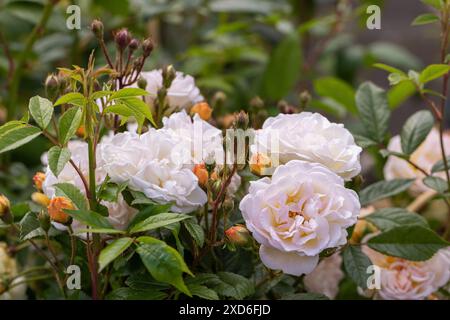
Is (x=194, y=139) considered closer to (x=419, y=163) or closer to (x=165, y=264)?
(x=165, y=264)

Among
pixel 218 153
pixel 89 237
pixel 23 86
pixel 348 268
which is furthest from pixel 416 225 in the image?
pixel 23 86

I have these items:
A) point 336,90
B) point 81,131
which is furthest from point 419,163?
point 81,131

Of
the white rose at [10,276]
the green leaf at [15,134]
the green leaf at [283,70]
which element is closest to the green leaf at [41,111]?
the green leaf at [15,134]

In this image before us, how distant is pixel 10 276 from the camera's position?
74 cm

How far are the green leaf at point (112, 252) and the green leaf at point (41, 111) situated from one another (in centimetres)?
12

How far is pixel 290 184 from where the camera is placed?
56 centimetres

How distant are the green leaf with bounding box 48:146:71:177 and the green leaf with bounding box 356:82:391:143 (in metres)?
0.38

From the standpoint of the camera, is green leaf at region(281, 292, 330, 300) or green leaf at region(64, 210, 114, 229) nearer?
green leaf at region(64, 210, 114, 229)

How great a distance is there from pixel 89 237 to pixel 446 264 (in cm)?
37

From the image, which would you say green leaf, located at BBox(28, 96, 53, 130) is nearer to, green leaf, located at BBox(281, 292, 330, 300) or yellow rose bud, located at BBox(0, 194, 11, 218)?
yellow rose bud, located at BBox(0, 194, 11, 218)

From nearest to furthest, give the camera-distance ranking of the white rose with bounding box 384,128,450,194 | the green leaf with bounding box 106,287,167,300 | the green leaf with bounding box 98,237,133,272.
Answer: the green leaf with bounding box 98,237,133,272 → the green leaf with bounding box 106,287,167,300 → the white rose with bounding box 384,128,450,194

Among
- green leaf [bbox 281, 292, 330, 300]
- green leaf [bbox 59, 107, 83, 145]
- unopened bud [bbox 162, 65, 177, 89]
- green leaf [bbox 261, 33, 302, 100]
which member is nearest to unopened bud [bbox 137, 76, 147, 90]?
unopened bud [bbox 162, 65, 177, 89]

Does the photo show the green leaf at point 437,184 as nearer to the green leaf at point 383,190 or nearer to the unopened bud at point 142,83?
the green leaf at point 383,190

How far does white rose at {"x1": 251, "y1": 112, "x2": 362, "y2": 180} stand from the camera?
1.94 ft
